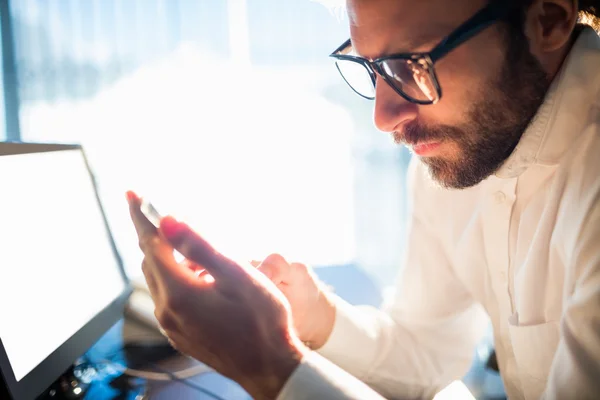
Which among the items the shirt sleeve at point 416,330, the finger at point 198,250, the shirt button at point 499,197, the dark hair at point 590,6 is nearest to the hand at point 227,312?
the finger at point 198,250

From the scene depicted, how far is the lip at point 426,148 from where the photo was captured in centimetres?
71

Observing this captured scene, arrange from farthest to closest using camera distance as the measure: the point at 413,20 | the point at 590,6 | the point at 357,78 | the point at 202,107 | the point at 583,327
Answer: the point at 202,107 → the point at 357,78 → the point at 590,6 → the point at 413,20 → the point at 583,327

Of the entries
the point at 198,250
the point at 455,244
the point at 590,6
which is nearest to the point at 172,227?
the point at 198,250

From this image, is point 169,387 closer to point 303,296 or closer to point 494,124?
point 303,296

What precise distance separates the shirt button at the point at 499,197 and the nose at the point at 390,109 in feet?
0.73

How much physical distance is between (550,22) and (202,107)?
1.29m

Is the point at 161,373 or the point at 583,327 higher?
the point at 583,327

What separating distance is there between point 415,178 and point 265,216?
0.92 meters

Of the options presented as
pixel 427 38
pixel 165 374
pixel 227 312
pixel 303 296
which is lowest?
pixel 165 374

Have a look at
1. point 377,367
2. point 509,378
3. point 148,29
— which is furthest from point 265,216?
point 509,378

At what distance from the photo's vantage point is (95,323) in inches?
31.3

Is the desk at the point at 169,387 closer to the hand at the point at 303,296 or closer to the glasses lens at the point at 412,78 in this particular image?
the hand at the point at 303,296

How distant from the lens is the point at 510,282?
766 mm

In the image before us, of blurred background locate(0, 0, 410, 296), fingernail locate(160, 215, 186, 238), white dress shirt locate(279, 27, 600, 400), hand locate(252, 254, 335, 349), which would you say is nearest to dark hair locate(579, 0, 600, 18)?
white dress shirt locate(279, 27, 600, 400)
